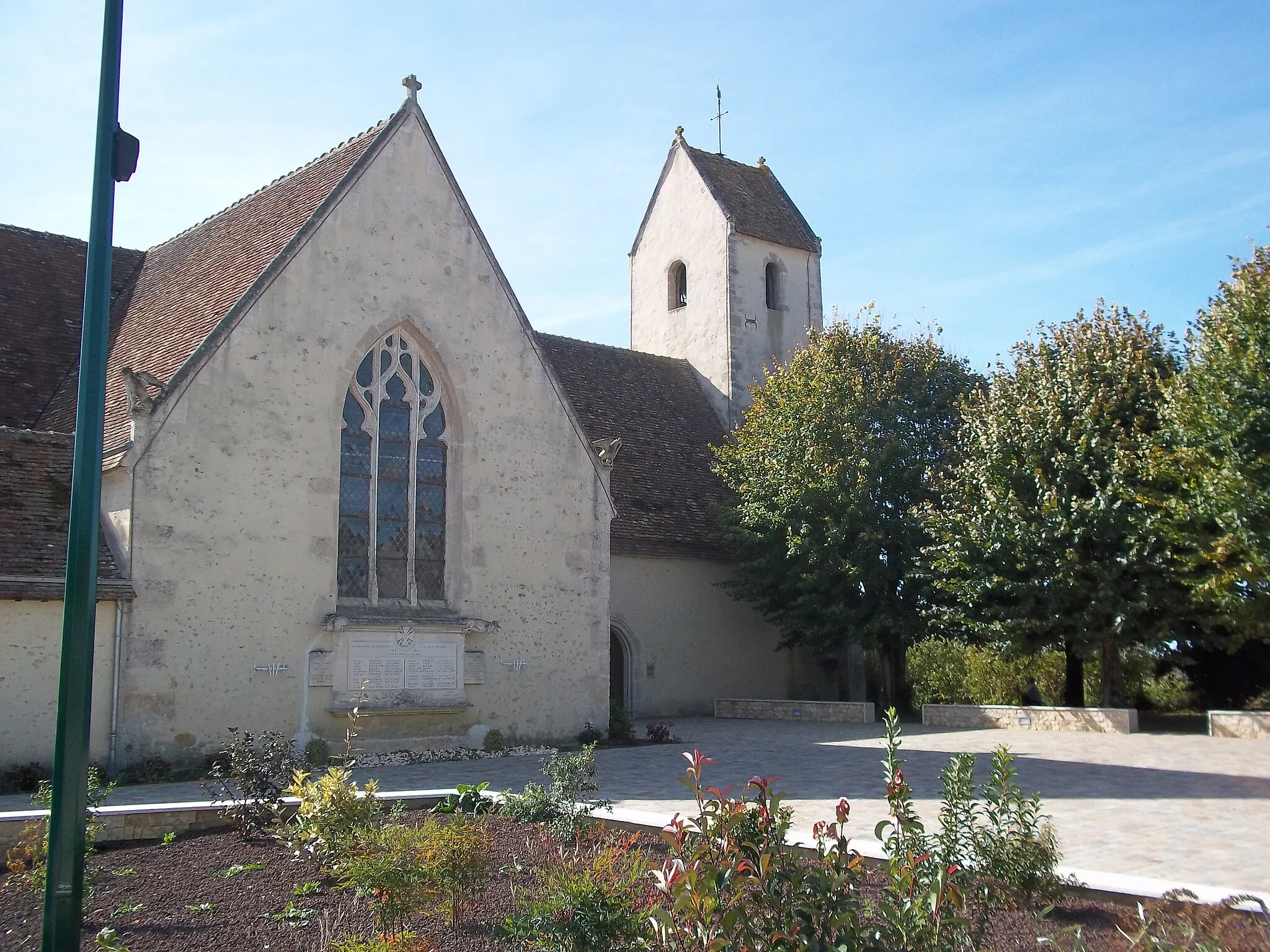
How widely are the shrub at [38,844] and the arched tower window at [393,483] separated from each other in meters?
7.81

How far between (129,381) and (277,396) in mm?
1979

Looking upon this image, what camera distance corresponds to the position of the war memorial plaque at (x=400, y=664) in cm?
1616

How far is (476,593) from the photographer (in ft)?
58.1

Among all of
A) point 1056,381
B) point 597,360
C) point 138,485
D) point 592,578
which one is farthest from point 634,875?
point 597,360

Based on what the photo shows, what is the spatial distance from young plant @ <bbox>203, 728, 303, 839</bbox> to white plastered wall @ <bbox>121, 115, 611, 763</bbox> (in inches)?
210

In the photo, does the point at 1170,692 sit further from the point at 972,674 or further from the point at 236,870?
the point at 236,870

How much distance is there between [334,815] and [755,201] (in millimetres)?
26802

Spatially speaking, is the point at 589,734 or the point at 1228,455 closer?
the point at 1228,455

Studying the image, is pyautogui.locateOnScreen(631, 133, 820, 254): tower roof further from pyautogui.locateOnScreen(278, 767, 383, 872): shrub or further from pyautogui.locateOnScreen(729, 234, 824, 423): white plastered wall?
pyautogui.locateOnScreen(278, 767, 383, 872): shrub

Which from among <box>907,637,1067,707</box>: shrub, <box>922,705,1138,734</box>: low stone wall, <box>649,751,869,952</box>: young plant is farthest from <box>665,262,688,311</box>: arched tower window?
<box>649,751,869,952</box>: young plant

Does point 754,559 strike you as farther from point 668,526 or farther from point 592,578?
point 592,578

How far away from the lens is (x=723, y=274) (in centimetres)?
3022

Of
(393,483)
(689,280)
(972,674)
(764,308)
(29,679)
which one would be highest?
(689,280)

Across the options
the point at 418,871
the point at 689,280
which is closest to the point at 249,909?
the point at 418,871
